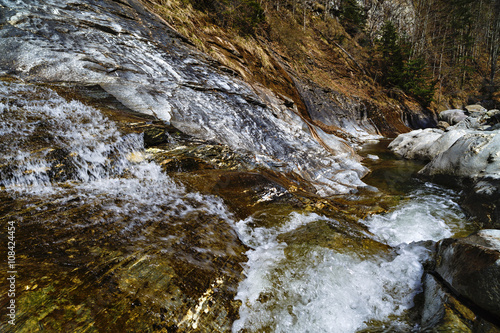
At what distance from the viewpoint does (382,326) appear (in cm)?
220

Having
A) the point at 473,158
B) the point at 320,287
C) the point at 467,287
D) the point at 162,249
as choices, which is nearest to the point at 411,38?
the point at 473,158

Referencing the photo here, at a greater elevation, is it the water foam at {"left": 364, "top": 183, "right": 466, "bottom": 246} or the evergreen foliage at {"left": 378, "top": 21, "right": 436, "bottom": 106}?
the evergreen foliage at {"left": 378, "top": 21, "right": 436, "bottom": 106}

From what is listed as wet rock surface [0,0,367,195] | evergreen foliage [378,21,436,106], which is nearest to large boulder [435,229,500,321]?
wet rock surface [0,0,367,195]

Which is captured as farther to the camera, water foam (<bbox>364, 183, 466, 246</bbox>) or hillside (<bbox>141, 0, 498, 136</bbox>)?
hillside (<bbox>141, 0, 498, 136</bbox>)

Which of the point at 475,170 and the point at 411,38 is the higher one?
the point at 411,38

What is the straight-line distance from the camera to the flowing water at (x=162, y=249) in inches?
74.6

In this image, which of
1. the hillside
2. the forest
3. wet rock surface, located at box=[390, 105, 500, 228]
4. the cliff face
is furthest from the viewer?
the forest

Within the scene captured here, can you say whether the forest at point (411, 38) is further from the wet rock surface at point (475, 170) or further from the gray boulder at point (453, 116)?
the wet rock surface at point (475, 170)

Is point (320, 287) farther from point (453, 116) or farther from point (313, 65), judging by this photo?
point (453, 116)

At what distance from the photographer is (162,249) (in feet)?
8.21

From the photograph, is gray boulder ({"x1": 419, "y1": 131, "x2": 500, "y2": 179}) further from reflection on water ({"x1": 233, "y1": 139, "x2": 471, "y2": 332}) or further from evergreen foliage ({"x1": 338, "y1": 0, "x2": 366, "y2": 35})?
evergreen foliage ({"x1": 338, "y1": 0, "x2": 366, "y2": 35})

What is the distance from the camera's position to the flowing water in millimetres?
1895

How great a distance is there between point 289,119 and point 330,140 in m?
2.46

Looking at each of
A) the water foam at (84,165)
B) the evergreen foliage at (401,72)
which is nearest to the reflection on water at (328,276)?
the water foam at (84,165)
